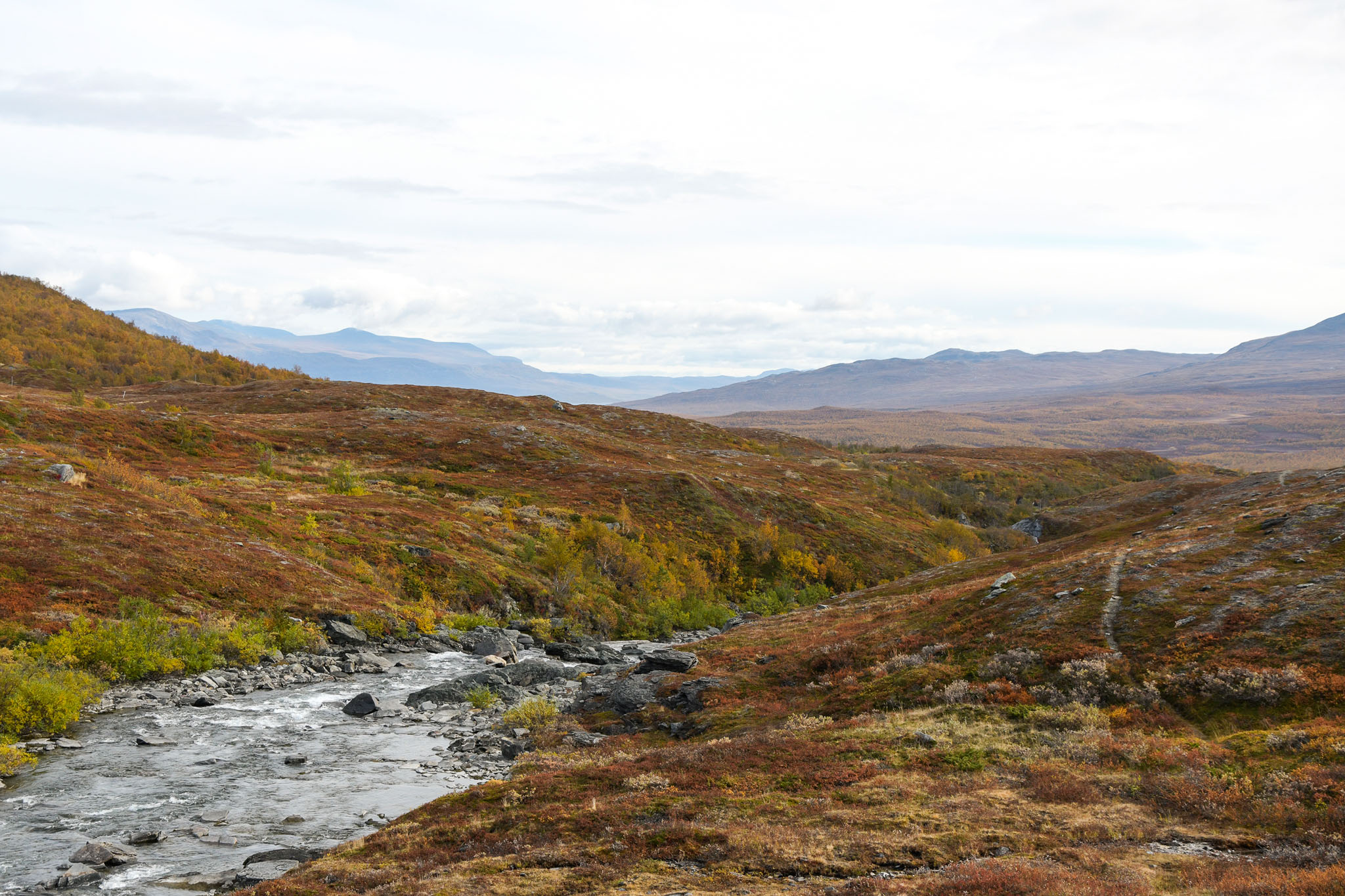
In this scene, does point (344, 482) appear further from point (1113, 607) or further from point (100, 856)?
point (1113, 607)

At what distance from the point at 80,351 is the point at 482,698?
101926 millimetres

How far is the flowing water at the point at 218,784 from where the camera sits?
13484mm

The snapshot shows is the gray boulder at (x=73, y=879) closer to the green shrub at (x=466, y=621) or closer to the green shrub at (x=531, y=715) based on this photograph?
the green shrub at (x=531, y=715)

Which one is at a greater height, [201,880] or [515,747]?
[201,880]

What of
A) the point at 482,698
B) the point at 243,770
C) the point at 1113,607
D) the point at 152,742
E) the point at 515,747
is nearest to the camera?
the point at 243,770

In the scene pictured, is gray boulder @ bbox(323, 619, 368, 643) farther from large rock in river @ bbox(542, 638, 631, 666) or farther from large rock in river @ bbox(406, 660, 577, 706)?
large rock in river @ bbox(542, 638, 631, 666)

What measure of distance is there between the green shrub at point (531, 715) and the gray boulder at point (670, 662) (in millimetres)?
4688

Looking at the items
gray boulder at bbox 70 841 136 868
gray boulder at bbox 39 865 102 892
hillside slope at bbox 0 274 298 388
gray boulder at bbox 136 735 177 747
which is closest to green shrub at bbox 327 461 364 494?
gray boulder at bbox 136 735 177 747

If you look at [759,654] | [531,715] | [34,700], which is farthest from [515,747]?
[34,700]

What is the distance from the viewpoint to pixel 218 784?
1684 cm

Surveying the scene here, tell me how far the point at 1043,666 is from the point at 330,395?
286 ft

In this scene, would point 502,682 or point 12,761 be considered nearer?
point 12,761

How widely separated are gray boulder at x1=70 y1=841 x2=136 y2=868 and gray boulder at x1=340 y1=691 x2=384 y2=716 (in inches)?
389

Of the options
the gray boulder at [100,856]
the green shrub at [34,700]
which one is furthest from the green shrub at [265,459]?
the gray boulder at [100,856]
